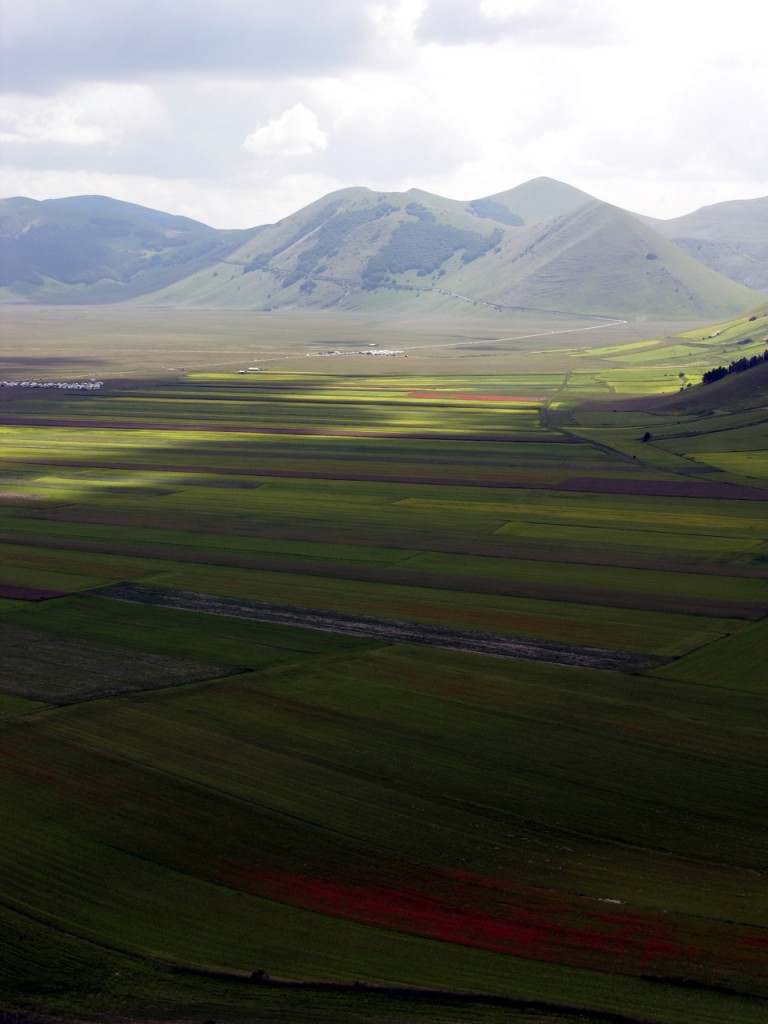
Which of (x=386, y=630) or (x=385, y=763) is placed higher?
(x=386, y=630)

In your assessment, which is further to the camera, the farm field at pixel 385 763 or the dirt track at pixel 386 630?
the dirt track at pixel 386 630

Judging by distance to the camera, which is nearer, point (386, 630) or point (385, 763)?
point (385, 763)

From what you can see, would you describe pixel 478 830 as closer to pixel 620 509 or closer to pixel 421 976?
pixel 421 976

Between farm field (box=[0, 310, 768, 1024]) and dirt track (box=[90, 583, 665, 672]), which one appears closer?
farm field (box=[0, 310, 768, 1024])

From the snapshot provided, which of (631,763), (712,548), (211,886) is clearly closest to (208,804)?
(211,886)
